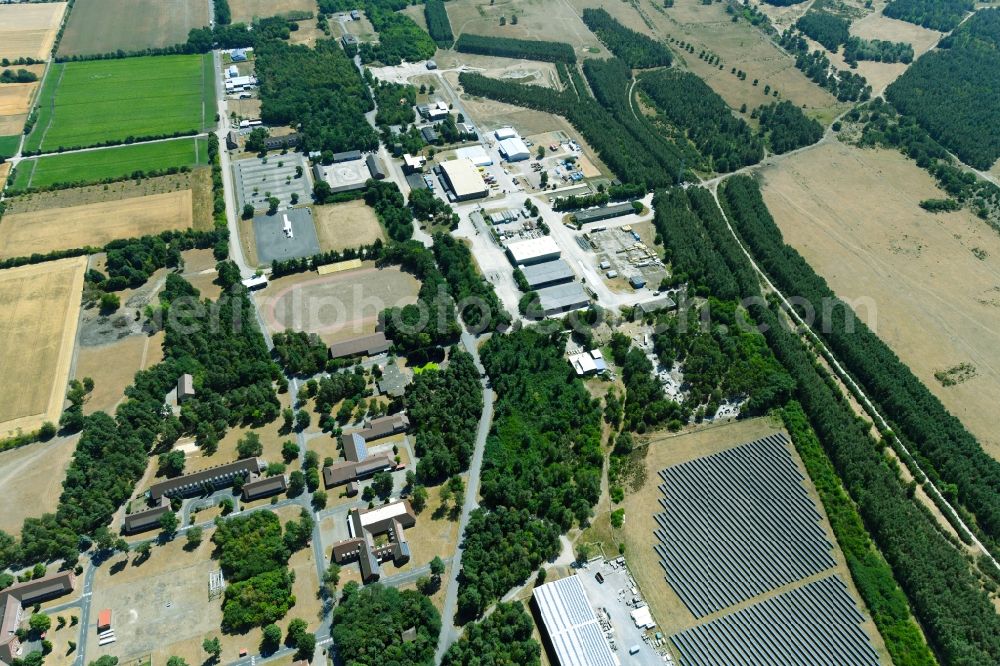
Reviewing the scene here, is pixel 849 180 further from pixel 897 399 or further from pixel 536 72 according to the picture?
pixel 536 72

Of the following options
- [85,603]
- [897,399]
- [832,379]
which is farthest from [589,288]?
[85,603]

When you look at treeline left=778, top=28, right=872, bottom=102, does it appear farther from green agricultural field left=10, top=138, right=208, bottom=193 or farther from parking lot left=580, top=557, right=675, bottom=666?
green agricultural field left=10, top=138, right=208, bottom=193

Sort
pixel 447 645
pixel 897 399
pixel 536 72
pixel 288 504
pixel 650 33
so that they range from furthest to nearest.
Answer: pixel 650 33
pixel 536 72
pixel 897 399
pixel 288 504
pixel 447 645

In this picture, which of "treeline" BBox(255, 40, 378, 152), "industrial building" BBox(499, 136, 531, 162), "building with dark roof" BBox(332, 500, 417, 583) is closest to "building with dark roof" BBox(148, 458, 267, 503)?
"building with dark roof" BBox(332, 500, 417, 583)

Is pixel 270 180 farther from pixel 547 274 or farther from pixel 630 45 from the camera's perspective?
pixel 630 45

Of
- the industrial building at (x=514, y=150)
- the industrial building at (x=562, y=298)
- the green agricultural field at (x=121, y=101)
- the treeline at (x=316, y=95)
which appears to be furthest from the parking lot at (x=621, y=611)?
the green agricultural field at (x=121, y=101)
